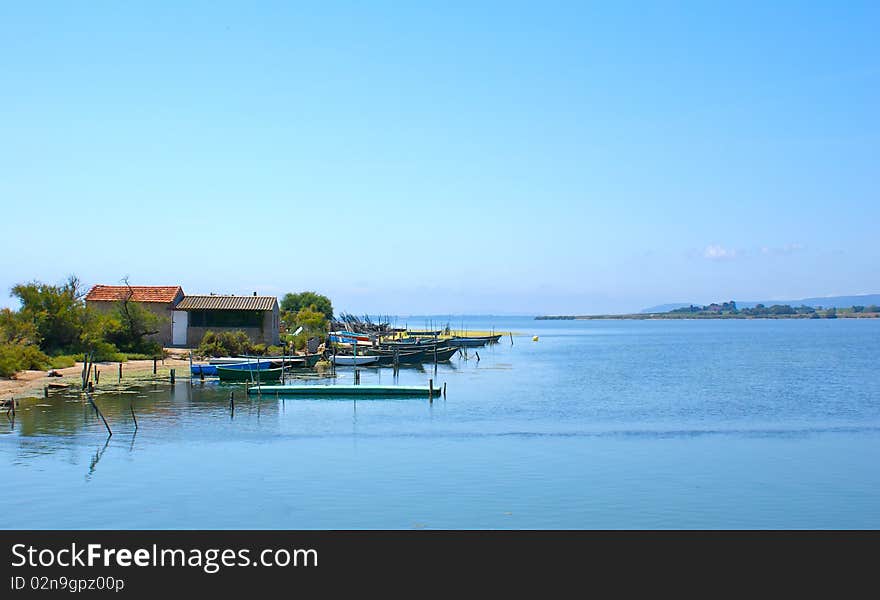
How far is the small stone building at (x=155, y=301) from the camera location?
5900cm

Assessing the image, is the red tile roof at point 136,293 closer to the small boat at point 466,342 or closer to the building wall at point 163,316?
the building wall at point 163,316

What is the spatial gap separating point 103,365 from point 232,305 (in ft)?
41.0

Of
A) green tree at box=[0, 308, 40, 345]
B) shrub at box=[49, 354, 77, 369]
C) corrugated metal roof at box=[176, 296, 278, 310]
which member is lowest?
shrub at box=[49, 354, 77, 369]

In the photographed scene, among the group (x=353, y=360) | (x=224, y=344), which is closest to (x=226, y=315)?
(x=224, y=344)

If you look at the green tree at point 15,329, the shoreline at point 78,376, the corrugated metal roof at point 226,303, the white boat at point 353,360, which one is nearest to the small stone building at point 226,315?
the corrugated metal roof at point 226,303

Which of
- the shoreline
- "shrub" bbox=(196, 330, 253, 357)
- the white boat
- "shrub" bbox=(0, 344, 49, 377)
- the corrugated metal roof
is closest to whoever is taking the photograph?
the shoreline

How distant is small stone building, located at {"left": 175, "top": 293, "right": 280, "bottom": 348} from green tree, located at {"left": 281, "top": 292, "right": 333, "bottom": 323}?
38.6m

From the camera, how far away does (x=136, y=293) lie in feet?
199

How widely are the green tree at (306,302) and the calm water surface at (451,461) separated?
5634 cm

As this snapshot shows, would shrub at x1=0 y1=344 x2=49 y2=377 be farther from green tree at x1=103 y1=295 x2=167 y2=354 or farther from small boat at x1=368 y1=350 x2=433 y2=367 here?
small boat at x1=368 y1=350 x2=433 y2=367

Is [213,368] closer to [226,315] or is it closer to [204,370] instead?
[204,370]

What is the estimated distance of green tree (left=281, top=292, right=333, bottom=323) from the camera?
4009 inches

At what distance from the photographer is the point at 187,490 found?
2148 cm

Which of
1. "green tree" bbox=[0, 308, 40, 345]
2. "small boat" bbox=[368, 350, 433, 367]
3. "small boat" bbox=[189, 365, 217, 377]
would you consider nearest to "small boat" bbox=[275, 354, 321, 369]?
"small boat" bbox=[368, 350, 433, 367]
